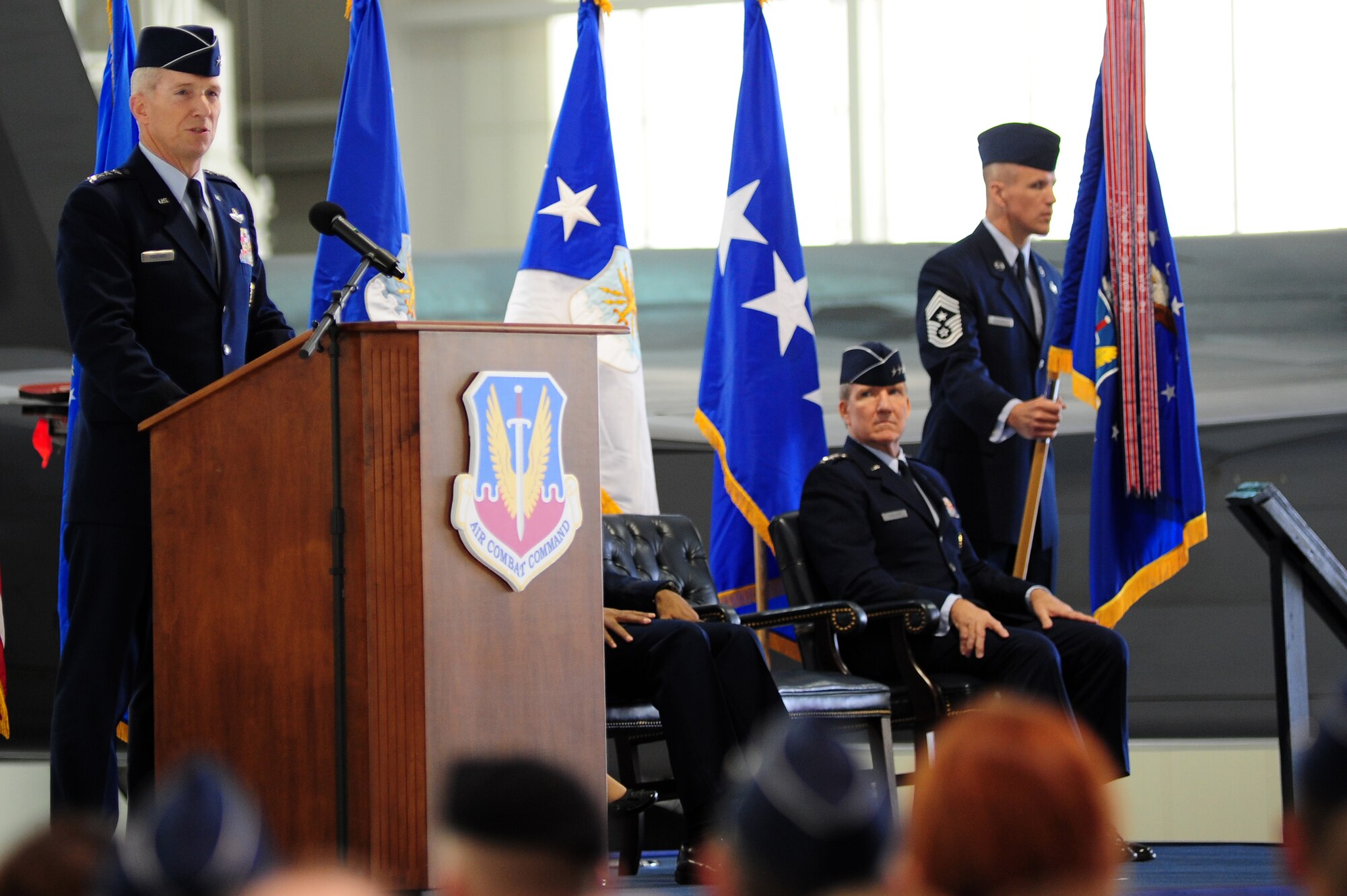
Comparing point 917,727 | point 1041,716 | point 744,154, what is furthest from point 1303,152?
point 1041,716

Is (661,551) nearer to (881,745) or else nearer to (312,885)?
(881,745)

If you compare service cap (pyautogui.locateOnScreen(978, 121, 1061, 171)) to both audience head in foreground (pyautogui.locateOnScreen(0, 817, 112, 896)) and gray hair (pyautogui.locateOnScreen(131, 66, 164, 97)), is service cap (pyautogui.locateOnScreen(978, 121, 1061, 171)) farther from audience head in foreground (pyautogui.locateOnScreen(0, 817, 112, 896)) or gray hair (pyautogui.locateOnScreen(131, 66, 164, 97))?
audience head in foreground (pyautogui.locateOnScreen(0, 817, 112, 896))

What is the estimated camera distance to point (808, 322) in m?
4.39

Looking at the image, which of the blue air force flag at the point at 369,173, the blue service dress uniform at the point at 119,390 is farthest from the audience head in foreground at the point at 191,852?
the blue air force flag at the point at 369,173

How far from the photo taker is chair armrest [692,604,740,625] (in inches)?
132

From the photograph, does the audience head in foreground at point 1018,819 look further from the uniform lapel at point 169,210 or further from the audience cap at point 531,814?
the uniform lapel at point 169,210

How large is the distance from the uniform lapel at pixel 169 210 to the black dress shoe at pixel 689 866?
1385 millimetres

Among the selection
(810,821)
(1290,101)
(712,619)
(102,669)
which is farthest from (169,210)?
(1290,101)

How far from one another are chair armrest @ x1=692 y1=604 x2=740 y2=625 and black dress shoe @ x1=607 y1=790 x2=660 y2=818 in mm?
536

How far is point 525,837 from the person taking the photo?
30.4 inches

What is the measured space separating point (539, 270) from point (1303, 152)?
10.4 feet

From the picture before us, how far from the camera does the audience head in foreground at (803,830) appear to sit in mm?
760

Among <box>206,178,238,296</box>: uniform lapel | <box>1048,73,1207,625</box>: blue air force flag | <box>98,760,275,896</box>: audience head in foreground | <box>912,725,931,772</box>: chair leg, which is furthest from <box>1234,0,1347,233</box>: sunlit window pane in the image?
<box>98,760,275,896</box>: audience head in foreground

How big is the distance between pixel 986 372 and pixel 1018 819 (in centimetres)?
315
